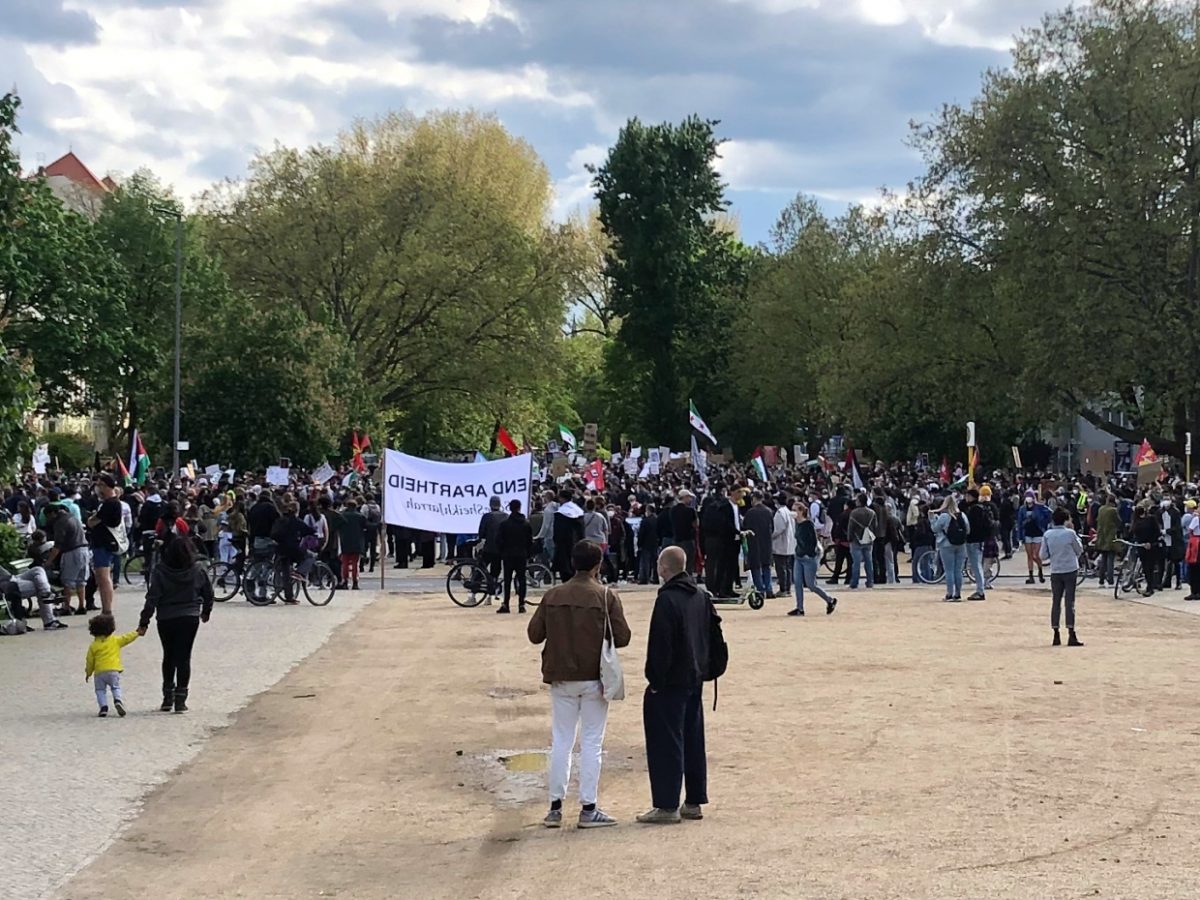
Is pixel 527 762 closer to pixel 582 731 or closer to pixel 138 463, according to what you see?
pixel 582 731

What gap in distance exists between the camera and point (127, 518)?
1007 inches

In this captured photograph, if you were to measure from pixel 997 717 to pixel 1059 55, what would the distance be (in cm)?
3939

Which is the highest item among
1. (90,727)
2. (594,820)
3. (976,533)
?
(976,533)

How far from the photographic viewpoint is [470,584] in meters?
25.0

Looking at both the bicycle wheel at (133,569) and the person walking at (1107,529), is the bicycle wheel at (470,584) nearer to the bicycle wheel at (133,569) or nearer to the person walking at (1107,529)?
the bicycle wheel at (133,569)

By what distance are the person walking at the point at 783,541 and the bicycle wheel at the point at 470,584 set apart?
4.57 m

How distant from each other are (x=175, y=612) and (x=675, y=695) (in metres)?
6.13

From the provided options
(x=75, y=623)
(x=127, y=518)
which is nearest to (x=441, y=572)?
(x=127, y=518)

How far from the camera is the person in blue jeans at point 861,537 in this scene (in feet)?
91.1

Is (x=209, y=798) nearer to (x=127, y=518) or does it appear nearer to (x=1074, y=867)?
(x=1074, y=867)

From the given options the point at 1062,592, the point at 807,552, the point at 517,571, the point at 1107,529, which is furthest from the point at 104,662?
the point at 1107,529

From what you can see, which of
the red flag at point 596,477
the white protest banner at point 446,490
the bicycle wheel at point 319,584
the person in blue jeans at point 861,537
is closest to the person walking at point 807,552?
the person in blue jeans at point 861,537

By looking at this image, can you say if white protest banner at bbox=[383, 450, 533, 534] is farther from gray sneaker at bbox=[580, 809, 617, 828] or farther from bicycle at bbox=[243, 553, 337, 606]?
gray sneaker at bbox=[580, 809, 617, 828]

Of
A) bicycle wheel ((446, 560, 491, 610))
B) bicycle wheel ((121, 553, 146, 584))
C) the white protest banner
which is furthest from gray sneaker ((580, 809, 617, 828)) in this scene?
bicycle wheel ((121, 553, 146, 584))
